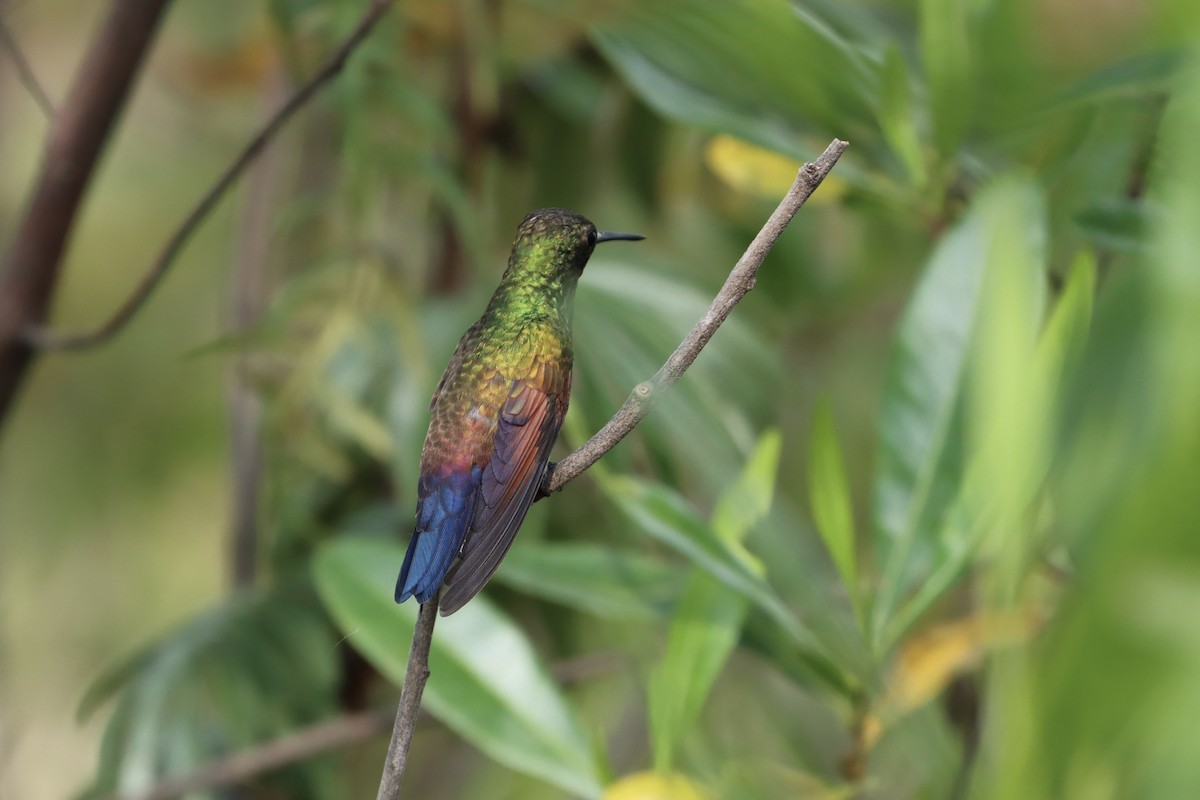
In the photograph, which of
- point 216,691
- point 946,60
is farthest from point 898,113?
point 216,691

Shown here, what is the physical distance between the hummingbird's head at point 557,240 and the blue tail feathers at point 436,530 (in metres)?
0.12

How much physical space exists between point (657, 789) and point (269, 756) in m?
0.54

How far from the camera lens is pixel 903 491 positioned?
93cm

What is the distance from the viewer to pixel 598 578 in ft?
3.50

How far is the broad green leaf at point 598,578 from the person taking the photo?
1045 mm

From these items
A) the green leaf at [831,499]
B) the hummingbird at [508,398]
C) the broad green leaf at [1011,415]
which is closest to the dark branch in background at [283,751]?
the green leaf at [831,499]

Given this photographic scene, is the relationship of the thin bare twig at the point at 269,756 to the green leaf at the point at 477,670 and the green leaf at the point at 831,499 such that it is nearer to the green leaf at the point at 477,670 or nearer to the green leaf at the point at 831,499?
the green leaf at the point at 477,670

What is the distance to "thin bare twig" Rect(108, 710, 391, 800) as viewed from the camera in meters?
1.21

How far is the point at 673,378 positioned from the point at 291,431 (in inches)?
34.9

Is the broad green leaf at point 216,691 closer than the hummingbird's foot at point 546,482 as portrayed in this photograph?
No

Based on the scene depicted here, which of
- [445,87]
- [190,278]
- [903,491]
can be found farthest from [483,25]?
[190,278]

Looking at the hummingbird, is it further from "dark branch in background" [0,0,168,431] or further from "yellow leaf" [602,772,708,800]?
"dark branch in background" [0,0,168,431]

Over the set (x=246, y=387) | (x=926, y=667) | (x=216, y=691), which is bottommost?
(x=216, y=691)

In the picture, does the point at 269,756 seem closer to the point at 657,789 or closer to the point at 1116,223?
the point at 657,789
